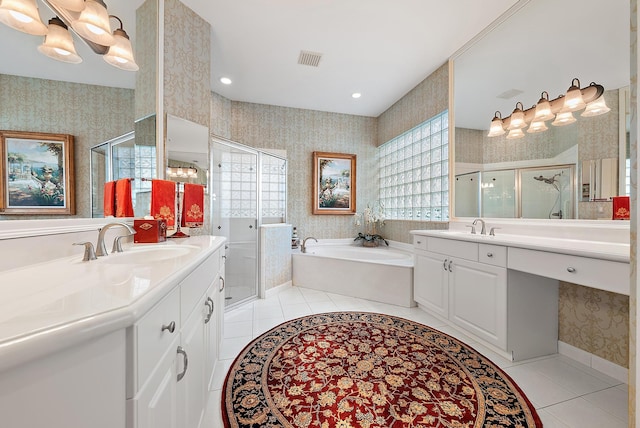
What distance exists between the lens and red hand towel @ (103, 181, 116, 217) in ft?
4.06

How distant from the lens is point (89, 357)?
43 centimetres

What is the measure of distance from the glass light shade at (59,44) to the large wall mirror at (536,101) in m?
2.80

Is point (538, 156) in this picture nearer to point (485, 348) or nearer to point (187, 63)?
point (485, 348)

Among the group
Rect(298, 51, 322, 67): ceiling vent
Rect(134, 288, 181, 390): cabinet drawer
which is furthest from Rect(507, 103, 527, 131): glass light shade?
Rect(134, 288, 181, 390): cabinet drawer

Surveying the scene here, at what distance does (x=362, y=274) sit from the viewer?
2.93 metres

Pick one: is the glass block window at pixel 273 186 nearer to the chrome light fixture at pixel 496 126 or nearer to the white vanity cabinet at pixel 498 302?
the white vanity cabinet at pixel 498 302

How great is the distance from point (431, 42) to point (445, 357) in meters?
2.83

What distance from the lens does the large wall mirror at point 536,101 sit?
153 cm

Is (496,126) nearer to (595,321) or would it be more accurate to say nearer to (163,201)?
(595,321)

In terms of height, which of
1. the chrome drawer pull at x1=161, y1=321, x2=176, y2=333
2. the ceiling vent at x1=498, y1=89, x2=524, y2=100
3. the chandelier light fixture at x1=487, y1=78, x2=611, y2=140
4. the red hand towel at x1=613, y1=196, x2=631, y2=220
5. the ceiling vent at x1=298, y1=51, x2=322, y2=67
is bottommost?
the chrome drawer pull at x1=161, y1=321, x2=176, y2=333

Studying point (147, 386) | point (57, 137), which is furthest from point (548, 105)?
point (57, 137)

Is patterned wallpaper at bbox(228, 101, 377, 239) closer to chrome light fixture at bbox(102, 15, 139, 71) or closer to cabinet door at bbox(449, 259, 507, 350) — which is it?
cabinet door at bbox(449, 259, 507, 350)

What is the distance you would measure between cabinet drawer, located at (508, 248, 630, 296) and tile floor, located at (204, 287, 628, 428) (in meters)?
0.65

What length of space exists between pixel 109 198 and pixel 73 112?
420 mm
